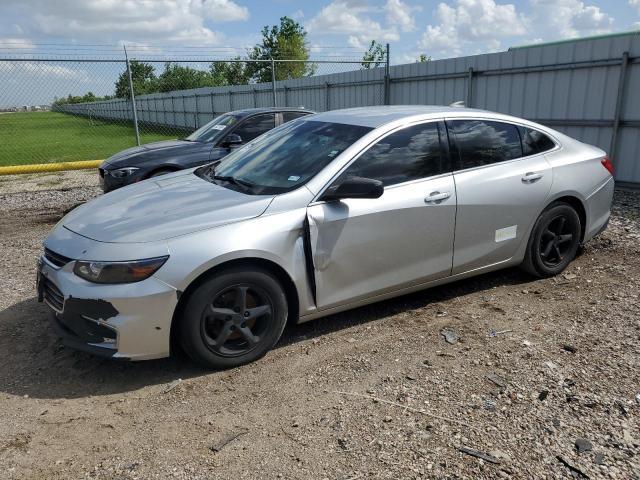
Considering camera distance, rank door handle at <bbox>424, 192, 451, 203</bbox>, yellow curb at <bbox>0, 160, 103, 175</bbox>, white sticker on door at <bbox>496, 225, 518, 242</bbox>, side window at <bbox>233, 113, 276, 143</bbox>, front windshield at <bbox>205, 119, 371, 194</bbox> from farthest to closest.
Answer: yellow curb at <bbox>0, 160, 103, 175</bbox> → side window at <bbox>233, 113, 276, 143</bbox> → white sticker on door at <bbox>496, 225, 518, 242</bbox> → door handle at <bbox>424, 192, 451, 203</bbox> → front windshield at <bbox>205, 119, 371, 194</bbox>

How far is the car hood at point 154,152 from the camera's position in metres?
7.64

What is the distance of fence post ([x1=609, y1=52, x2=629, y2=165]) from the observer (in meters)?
8.25

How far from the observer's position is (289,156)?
A: 4102 millimetres

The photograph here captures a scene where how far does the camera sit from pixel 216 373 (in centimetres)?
345

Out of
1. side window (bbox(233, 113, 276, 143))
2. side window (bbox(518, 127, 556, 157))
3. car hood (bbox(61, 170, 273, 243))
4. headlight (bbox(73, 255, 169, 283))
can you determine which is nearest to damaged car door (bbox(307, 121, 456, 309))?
car hood (bbox(61, 170, 273, 243))

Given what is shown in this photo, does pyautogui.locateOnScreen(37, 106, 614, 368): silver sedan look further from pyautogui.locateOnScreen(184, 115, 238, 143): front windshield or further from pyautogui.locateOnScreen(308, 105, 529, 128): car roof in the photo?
pyautogui.locateOnScreen(184, 115, 238, 143): front windshield

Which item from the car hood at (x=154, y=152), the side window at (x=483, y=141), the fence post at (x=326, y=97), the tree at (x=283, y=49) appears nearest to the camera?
the side window at (x=483, y=141)

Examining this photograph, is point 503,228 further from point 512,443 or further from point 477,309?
point 512,443

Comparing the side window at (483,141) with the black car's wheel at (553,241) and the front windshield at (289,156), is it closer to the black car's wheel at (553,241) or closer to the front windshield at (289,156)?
the black car's wheel at (553,241)

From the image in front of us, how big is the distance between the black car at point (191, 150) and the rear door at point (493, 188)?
437cm

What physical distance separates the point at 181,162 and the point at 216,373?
4860mm

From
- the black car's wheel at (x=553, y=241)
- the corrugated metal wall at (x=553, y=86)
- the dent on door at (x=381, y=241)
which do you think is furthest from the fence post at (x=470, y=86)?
the dent on door at (x=381, y=241)

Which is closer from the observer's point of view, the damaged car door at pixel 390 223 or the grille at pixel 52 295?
the grille at pixel 52 295

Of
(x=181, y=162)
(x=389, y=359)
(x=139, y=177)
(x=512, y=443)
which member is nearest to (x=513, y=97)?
(x=181, y=162)
